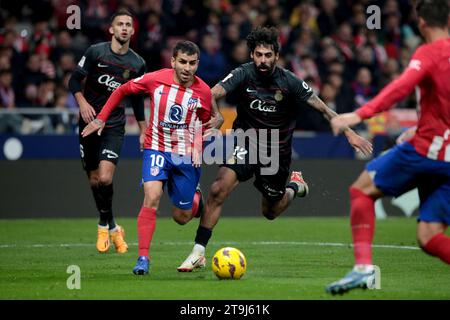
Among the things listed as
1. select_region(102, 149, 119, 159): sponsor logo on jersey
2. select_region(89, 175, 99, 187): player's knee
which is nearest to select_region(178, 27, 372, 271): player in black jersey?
select_region(102, 149, 119, 159): sponsor logo on jersey

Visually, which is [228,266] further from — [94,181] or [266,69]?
[94,181]

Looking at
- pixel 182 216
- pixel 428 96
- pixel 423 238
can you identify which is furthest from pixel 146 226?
pixel 428 96

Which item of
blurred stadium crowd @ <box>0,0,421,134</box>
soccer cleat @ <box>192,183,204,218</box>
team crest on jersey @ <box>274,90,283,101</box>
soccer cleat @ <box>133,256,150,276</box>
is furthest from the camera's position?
blurred stadium crowd @ <box>0,0,421,134</box>

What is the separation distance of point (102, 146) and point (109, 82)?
0.80 meters

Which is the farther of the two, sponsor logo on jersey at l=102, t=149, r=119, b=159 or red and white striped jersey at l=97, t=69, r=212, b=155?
sponsor logo on jersey at l=102, t=149, r=119, b=159

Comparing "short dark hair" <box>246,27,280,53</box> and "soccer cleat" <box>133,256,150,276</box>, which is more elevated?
"short dark hair" <box>246,27,280,53</box>

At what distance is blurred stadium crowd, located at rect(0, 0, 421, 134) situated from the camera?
1848 centimetres

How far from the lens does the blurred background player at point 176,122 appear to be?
10312 millimetres

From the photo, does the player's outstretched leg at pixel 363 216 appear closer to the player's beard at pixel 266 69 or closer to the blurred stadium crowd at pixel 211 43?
the player's beard at pixel 266 69

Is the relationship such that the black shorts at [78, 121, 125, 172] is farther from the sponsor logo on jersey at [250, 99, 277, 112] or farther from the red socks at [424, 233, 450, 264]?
the red socks at [424, 233, 450, 264]

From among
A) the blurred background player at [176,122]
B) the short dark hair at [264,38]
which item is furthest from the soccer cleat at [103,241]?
the short dark hair at [264,38]

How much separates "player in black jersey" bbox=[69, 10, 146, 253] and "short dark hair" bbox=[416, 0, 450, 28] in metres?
5.08

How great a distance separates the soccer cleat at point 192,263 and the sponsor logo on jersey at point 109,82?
3.00 metres

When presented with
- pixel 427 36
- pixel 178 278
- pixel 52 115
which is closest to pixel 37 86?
pixel 52 115
